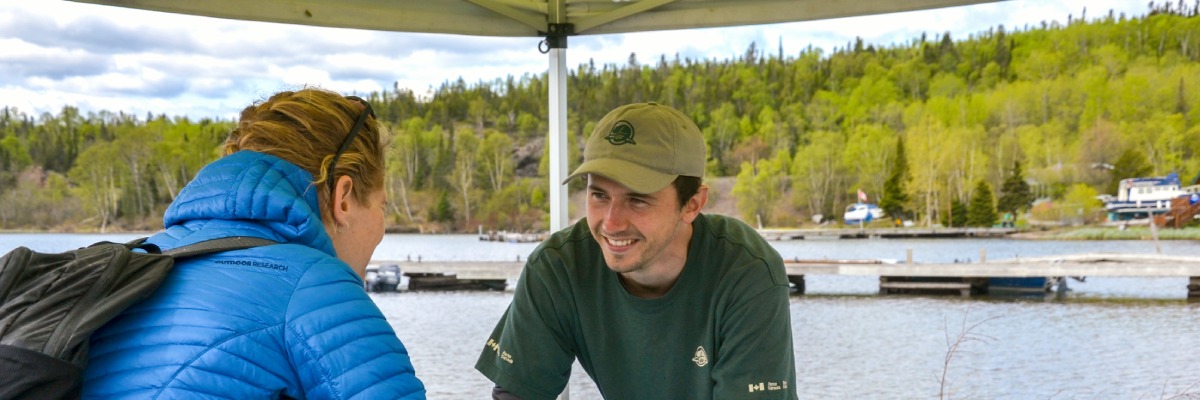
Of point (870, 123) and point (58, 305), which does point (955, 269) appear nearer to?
point (870, 123)

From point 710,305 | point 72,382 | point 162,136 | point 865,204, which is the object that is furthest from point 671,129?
point 865,204

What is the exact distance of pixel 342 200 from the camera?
39.9 inches

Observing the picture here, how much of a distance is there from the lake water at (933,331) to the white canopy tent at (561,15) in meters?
9.02

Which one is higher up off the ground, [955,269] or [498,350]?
[498,350]

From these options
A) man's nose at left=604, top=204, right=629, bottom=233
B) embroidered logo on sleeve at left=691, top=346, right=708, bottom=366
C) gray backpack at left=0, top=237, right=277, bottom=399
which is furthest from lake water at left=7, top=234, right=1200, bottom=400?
gray backpack at left=0, top=237, right=277, bottom=399

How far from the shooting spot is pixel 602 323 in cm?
160

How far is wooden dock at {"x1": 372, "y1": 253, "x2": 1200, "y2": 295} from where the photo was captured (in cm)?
1122

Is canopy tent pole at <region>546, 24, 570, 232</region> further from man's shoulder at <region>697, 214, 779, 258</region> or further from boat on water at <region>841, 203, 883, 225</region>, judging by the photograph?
boat on water at <region>841, 203, 883, 225</region>

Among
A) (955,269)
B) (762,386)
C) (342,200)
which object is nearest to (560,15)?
(762,386)

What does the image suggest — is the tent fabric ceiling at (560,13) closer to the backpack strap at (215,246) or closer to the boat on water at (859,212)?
the backpack strap at (215,246)

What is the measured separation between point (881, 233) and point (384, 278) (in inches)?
237

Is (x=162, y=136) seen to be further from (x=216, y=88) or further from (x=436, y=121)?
(x=436, y=121)

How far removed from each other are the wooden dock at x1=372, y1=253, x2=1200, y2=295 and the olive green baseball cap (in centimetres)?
1045

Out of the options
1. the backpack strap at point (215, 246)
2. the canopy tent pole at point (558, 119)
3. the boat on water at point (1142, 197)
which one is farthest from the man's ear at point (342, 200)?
the boat on water at point (1142, 197)
